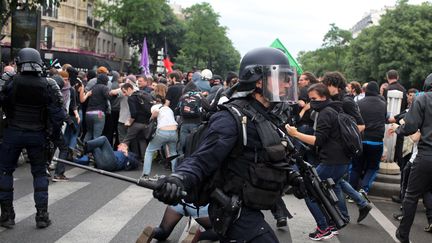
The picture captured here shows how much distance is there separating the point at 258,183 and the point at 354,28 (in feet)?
545

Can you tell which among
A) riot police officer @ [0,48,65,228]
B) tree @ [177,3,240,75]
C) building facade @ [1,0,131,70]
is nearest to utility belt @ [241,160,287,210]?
riot police officer @ [0,48,65,228]

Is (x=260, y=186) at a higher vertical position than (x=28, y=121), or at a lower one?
lower

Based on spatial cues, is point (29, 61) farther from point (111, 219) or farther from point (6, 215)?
point (111, 219)

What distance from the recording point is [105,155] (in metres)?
10.1

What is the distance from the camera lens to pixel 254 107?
357cm

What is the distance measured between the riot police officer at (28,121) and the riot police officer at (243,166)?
3.11m

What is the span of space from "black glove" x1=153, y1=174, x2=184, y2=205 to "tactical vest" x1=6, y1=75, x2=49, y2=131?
3.28 m

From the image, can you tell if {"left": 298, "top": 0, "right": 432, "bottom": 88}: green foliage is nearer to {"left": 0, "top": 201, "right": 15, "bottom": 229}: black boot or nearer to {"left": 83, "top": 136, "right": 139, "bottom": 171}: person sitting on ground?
{"left": 83, "top": 136, "right": 139, "bottom": 171}: person sitting on ground

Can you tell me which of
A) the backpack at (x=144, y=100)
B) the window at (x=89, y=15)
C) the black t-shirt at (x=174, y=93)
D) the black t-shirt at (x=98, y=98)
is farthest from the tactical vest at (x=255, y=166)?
the window at (x=89, y=15)

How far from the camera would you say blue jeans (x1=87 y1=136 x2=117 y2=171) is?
32.9ft

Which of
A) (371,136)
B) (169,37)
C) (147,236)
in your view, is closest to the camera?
(147,236)

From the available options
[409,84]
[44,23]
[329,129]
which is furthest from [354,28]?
[329,129]

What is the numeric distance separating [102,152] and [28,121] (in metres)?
4.11

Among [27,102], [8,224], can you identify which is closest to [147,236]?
[8,224]
